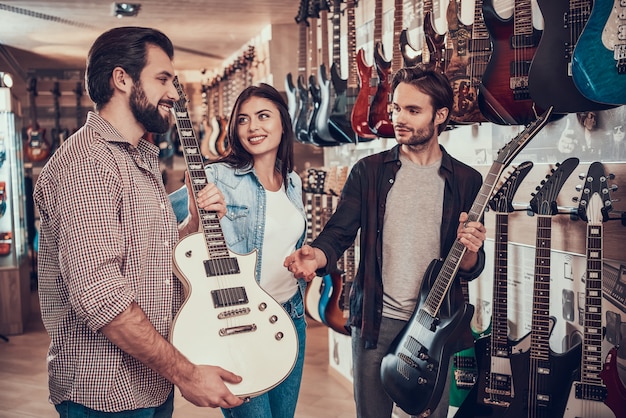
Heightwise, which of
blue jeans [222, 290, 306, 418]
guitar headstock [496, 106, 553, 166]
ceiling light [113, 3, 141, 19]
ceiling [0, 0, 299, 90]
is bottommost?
blue jeans [222, 290, 306, 418]

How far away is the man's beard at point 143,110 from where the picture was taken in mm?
1594

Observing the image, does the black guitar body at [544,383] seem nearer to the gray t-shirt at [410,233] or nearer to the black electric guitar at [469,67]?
the gray t-shirt at [410,233]

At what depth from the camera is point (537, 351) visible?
2.20 metres

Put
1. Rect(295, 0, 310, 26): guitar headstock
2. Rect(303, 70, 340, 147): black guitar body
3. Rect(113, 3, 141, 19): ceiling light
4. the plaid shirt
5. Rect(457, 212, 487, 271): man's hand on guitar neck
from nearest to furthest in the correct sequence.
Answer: the plaid shirt
Rect(457, 212, 487, 271): man's hand on guitar neck
Rect(303, 70, 340, 147): black guitar body
Rect(295, 0, 310, 26): guitar headstock
Rect(113, 3, 141, 19): ceiling light

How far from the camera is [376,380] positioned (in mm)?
2174

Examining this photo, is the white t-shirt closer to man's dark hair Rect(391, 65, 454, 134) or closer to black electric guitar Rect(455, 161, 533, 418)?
man's dark hair Rect(391, 65, 454, 134)

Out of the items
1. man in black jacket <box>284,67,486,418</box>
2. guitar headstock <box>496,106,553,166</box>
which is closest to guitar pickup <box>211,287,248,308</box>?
man in black jacket <box>284,67,486,418</box>

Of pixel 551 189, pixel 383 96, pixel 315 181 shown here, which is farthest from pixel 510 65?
pixel 315 181

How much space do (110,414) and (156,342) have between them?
0.23 meters

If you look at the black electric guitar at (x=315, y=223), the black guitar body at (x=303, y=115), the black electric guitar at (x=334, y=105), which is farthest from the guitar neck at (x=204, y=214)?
the black electric guitar at (x=315, y=223)

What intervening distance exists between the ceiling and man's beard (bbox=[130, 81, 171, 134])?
3683 mm

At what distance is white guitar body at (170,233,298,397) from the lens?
61.9 inches

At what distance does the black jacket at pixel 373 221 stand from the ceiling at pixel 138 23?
329cm

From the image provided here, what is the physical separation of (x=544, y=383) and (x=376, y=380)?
1.82 ft
